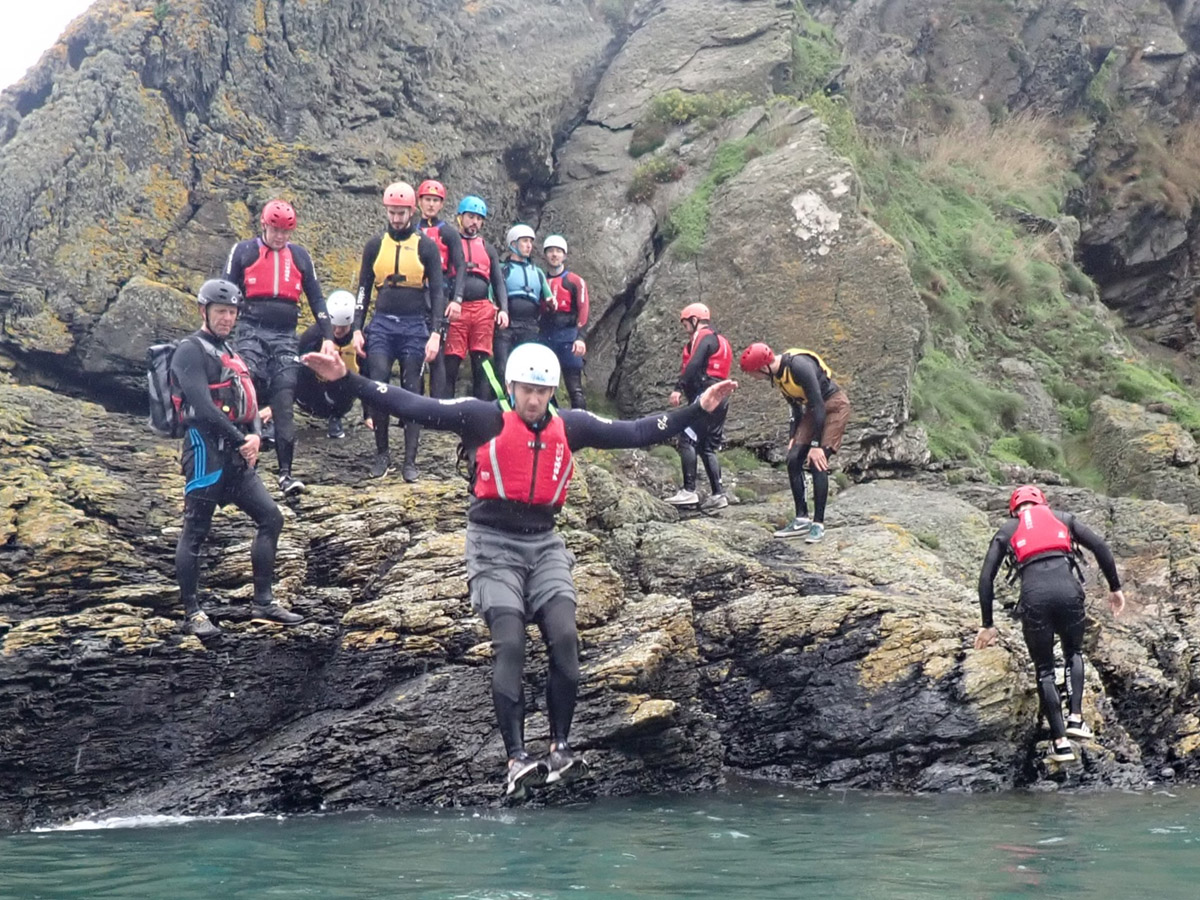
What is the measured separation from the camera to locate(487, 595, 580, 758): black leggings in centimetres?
739

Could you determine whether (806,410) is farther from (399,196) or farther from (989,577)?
(399,196)

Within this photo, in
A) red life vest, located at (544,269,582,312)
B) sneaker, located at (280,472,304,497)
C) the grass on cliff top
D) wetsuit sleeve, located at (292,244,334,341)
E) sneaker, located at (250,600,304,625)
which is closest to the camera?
sneaker, located at (250,600,304,625)

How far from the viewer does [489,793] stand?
8.91 meters

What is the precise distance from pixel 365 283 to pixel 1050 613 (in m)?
6.73

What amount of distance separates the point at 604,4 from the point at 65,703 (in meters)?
17.4

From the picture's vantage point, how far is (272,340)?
11.1 meters

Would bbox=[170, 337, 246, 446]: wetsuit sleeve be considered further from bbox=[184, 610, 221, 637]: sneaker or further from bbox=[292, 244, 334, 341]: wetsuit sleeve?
bbox=[292, 244, 334, 341]: wetsuit sleeve

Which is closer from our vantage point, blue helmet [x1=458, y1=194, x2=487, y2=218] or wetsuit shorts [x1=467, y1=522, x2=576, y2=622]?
wetsuit shorts [x1=467, y1=522, x2=576, y2=622]

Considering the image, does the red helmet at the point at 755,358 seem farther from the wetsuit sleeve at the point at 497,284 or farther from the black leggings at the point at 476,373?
the black leggings at the point at 476,373

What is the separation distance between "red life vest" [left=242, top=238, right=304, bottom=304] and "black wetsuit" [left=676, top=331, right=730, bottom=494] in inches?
160

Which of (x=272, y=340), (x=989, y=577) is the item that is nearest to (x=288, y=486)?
(x=272, y=340)

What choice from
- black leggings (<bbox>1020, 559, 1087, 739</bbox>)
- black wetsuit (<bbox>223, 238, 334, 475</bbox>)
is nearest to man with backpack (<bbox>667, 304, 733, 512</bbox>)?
black leggings (<bbox>1020, 559, 1087, 739</bbox>)

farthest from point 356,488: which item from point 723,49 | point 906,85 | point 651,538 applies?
point 906,85

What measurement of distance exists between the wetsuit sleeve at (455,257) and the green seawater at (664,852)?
5.10 metres
